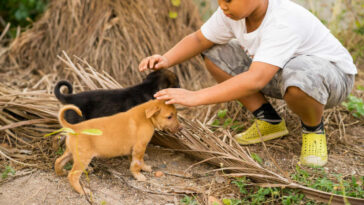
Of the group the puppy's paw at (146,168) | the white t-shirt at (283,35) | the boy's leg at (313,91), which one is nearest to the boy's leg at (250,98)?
the white t-shirt at (283,35)

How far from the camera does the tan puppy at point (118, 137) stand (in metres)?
2.57

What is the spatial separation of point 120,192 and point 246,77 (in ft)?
4.32

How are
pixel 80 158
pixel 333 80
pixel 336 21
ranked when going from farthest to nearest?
pixel 336 21
pixel 333 80
pixel 80 158

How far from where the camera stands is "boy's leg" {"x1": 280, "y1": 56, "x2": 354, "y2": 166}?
283cm

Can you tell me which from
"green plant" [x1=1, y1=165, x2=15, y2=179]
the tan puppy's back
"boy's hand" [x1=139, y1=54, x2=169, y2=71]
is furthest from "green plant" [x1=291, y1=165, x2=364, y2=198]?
"green plant" [x1=1, y1=165, x2=15, y2=179]

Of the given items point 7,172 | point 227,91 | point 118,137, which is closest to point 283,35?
point 227,91

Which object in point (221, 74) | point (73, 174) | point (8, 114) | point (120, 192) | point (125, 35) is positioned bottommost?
point (120, 192)

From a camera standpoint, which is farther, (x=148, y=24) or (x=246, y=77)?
(x=148, y=24)

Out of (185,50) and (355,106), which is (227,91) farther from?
(355,106)

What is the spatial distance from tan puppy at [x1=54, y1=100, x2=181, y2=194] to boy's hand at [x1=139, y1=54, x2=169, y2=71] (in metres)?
0.60

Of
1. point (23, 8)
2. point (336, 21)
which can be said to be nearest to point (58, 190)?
point (23, 8)

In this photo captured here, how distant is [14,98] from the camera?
3518 millimetres

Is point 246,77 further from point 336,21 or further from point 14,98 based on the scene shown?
point 336,21

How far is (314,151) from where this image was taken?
3.15 meters
